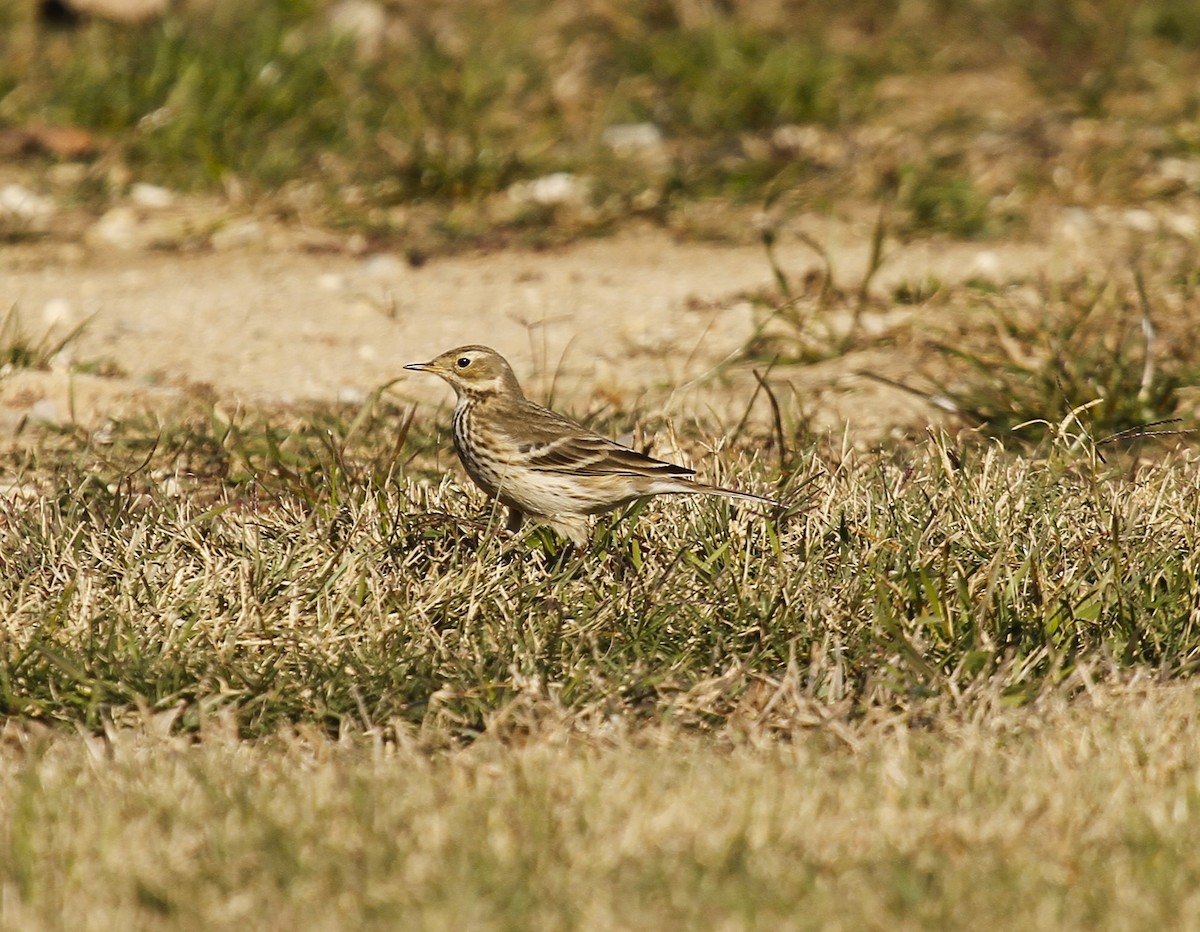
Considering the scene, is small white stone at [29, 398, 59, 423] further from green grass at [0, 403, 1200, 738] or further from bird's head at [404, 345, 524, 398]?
bird's head at [404, 345, 524, 398]

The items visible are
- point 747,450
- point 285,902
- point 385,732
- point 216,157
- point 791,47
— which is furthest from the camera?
point 791,47

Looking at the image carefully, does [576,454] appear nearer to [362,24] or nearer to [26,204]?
[26,204]

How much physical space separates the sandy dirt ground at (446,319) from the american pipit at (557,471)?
2.55ft

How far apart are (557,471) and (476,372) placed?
2.17 feet

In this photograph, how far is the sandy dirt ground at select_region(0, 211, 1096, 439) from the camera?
6996 millimetres

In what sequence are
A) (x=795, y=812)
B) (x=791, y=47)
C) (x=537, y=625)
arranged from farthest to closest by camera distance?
(x=791, y=47) < (x=537, y=625) < (x=795, y=812)

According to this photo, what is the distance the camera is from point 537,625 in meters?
4.85

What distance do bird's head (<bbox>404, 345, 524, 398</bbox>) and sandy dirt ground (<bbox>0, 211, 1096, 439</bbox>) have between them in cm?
49

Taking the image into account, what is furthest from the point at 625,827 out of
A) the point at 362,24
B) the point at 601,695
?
the point at 362,24

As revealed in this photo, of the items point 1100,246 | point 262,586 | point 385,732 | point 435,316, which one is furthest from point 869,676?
point 1100,246

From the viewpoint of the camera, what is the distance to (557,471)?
5.44m

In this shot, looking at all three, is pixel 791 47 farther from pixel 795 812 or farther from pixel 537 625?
pixel 795 812

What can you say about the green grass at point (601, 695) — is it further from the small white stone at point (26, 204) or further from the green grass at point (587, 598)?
the small white stone at point (26, 204)

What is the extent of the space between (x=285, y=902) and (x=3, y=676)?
1.45 m
